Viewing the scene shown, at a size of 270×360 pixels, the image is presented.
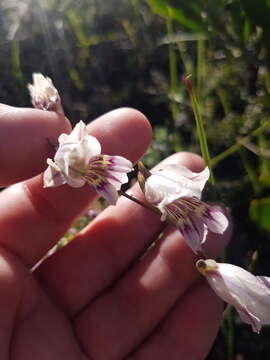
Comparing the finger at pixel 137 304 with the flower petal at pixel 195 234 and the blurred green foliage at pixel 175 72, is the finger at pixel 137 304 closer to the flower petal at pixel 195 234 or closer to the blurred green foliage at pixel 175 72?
the blurred green foliage at pixel 175 72

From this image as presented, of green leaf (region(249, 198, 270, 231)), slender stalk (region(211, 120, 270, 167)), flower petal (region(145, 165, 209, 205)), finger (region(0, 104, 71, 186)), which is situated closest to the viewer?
flower petal (region(145, 165, 209, 205))

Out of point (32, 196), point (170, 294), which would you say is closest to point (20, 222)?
point (32, 196)

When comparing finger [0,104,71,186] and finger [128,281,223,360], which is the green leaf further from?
finger [0,104,71,186]

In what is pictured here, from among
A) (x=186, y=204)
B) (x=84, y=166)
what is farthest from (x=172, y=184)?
(x=84, y=166)

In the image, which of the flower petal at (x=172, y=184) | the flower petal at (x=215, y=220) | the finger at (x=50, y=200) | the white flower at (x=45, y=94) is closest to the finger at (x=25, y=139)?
the white flower at (x=45, y=94)

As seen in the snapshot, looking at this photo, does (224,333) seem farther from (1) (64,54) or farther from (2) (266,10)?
(1) (64,54)

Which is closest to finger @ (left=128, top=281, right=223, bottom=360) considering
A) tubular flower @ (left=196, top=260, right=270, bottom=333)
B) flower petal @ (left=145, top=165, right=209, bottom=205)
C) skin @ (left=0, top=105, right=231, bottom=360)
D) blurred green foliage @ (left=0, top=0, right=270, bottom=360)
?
skin @ (left=0, top=105, right=231, bottom=360)
